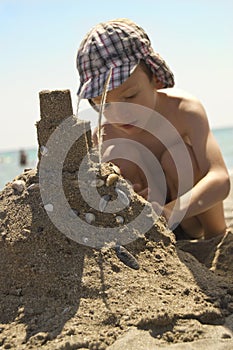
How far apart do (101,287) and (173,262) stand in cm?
45

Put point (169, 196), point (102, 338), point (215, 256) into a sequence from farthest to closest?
1. point (169, 196)
2. point (215, 256)
3. point (102, 338)

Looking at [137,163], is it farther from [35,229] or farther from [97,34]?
[35,229]

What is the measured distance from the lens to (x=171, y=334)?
2.12 meters

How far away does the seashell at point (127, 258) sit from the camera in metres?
2.43

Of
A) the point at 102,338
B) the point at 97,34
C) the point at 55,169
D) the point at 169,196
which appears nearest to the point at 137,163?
the point at 169,196

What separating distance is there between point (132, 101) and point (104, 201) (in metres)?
1.11

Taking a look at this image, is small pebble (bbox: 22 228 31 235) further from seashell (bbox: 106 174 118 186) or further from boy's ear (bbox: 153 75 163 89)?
boy's ear (bbox: 153 75 163 89)

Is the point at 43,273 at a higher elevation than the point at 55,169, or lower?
lower

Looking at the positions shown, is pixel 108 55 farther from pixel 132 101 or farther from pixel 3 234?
pixel 3 234

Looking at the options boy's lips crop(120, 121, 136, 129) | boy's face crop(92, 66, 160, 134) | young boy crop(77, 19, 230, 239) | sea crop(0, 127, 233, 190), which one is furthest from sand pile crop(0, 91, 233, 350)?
sea crop(0, 127, 233, 190)

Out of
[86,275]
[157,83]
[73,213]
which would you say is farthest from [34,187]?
[157,83]

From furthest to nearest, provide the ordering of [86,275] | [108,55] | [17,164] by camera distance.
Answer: [17,164], [108,55], [86,275]

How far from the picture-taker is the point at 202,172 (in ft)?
12.0

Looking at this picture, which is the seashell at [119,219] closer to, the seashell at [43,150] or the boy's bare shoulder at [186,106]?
the seashell at [43,150]
